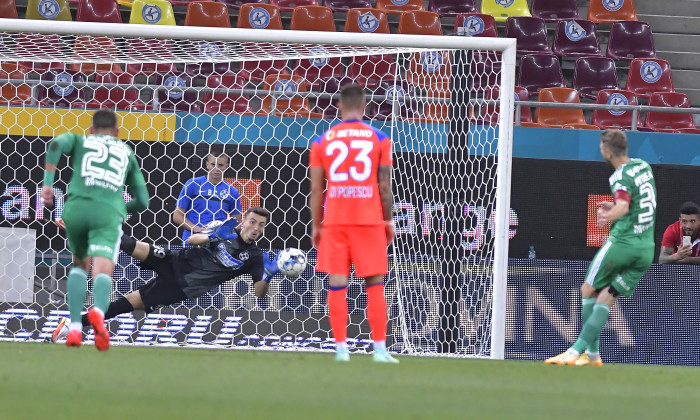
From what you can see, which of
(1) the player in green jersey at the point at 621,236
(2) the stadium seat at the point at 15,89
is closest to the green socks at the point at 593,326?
(1) the player in green jersey at the point at 621,236

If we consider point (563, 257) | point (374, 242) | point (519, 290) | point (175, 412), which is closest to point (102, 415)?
point (175, 412)

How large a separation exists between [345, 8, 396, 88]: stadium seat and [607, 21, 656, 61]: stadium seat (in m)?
3.17

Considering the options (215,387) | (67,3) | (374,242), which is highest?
(67,3)

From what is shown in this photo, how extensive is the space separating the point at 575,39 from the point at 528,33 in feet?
2.21

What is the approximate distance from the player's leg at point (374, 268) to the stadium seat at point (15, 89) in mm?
4930

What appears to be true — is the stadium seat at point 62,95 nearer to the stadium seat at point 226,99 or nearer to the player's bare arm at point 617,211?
the stadium seat at point 226,99

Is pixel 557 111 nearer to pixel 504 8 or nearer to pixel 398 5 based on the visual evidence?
pixel 504 8

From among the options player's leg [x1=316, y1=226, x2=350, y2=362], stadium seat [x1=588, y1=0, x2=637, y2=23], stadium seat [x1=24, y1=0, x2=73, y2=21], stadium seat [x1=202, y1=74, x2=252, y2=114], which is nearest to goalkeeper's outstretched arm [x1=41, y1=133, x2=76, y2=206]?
player's leg [x1=316, y1=226, x2=350, y2=362]

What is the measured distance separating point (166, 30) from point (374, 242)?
2851 mm

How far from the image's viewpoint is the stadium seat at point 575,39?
14727 mm

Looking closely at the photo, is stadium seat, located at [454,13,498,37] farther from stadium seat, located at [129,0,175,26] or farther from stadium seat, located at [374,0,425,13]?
stadium seat, located at [129,0,175,26]

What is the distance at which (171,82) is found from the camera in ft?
38.9

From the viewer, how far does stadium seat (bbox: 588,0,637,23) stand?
15.6 metres

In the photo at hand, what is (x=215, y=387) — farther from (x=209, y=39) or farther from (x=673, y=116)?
(x=673, y=116)
